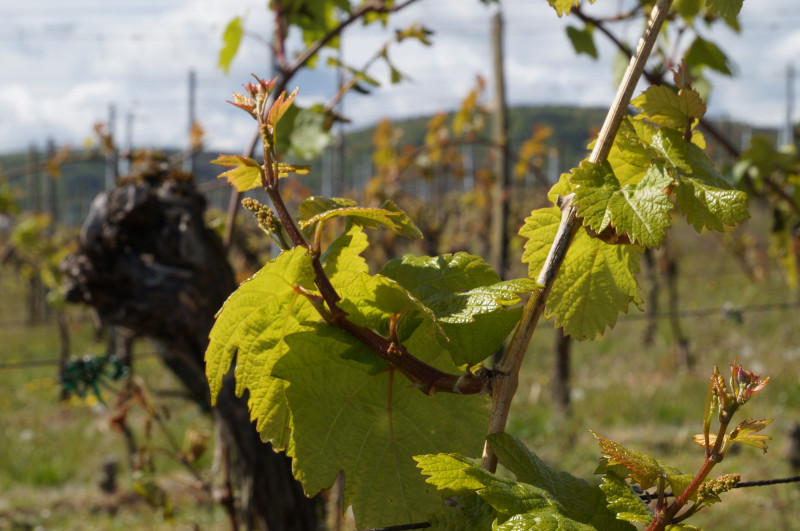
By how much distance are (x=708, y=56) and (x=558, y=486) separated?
1251 millimetres

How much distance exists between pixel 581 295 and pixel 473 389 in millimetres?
158

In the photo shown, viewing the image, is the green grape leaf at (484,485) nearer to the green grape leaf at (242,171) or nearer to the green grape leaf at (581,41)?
the green grape leaf at (242,171)

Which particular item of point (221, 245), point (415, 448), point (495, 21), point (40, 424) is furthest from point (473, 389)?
point (40, 424)

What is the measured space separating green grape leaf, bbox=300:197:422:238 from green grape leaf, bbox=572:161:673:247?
138mm

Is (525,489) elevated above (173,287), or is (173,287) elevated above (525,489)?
(525,489)

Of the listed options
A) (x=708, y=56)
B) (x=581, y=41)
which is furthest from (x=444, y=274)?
(x=708, y=56)

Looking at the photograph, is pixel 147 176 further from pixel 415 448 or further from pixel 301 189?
pixel 301 189

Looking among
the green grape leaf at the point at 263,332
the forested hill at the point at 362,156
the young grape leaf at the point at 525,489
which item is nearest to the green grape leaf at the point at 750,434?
the young grape leaf at the point at 525,489

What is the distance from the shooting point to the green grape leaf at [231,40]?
167 cm

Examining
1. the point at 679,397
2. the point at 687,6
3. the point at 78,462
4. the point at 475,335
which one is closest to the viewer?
the point at 475,335

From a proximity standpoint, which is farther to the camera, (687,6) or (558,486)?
(687,6)

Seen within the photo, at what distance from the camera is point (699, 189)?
1.86 ft

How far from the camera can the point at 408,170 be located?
6559 mm

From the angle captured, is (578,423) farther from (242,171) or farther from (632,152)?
(242,171)
